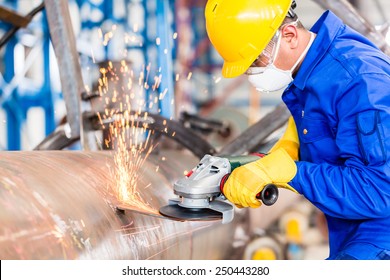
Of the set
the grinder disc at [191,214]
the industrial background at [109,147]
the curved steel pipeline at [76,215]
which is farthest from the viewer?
the grinder disc at [191,214]

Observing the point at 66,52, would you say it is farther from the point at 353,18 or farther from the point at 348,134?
the point at 348,134

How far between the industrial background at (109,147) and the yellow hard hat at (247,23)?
1.89ft

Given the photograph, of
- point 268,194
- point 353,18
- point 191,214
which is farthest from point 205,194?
point 353,18

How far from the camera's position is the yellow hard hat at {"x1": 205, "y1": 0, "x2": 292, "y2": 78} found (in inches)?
60.8

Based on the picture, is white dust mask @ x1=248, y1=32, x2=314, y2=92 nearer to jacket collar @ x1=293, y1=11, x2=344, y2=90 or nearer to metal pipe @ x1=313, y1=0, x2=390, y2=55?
jacket collar @ x1=293, y1=11, x2=344, y2=90

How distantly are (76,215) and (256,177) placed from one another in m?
0.49

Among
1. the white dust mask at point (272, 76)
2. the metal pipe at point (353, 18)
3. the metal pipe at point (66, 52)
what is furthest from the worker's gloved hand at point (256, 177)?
the metal pipe at point (66, 52)

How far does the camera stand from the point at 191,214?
155 cm

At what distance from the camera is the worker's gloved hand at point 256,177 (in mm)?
1438

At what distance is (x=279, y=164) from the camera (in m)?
1.48

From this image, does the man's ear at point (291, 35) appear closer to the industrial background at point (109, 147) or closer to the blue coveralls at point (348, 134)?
the blue coveralls at point (348, 134)

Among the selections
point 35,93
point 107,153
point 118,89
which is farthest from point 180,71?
point 107,153
